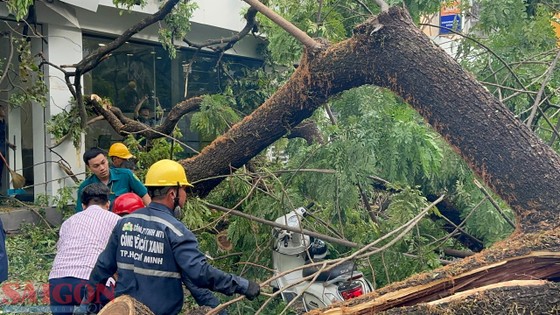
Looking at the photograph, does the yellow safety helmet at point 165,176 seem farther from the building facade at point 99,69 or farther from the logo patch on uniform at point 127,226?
the building facade at point 99,69

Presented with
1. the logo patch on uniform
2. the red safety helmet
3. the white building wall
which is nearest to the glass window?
the white building wall

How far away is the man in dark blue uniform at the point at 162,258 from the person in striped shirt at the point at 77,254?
0.56m

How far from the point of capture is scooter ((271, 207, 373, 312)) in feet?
13.1

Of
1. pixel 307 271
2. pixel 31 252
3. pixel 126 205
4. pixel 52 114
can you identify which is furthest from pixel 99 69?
pixel 307 271

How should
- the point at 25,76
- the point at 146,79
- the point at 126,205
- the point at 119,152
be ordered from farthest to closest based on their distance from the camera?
the point at 146,79, the point at 25,76, the point at 119,152, the point at 126,205

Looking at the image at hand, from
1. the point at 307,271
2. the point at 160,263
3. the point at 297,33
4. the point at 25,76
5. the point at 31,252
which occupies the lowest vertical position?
the point at 31,252

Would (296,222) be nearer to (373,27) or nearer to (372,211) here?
(372,211)

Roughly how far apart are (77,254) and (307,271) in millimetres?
1644

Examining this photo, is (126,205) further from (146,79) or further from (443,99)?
(146,79)

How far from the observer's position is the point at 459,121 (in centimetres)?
322

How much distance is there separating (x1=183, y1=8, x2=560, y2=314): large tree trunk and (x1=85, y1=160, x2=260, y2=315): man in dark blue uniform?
2.34ft

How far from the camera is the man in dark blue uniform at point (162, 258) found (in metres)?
2.82

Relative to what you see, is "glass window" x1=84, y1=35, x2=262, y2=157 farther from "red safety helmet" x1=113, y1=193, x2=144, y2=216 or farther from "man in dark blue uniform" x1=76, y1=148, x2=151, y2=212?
"red safety helmet" x1=113, y1=193, x2=144, y2=216

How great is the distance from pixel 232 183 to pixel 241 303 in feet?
3.89
